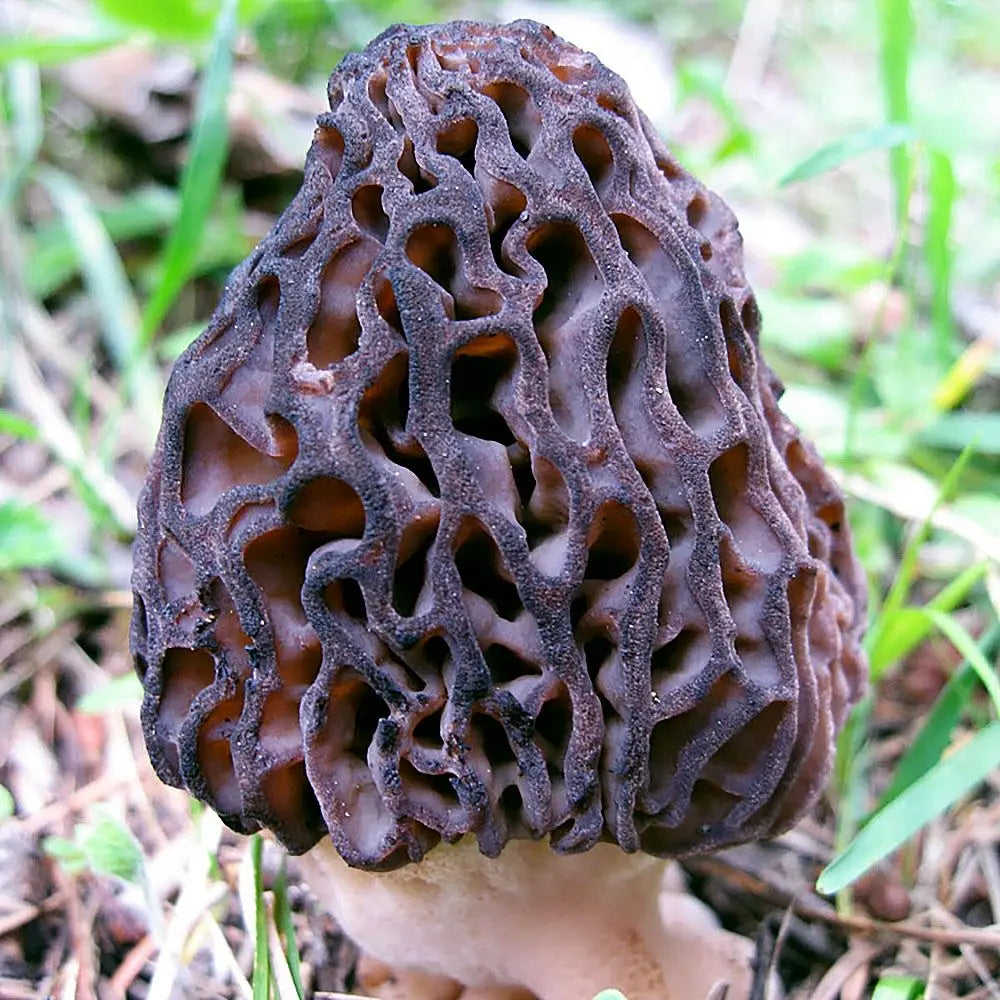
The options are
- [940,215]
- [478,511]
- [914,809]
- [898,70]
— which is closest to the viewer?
[478,511]

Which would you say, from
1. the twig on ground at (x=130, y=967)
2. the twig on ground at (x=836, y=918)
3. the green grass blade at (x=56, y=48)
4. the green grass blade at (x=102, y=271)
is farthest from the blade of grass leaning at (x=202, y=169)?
the twig on ground at (x=836, y=918)

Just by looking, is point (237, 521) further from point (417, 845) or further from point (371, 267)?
point (417, 845)

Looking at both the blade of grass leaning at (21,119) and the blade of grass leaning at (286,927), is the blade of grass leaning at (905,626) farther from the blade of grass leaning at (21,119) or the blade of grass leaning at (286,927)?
the blade of grass leaning at (21,119)

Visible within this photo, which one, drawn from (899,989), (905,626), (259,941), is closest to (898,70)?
(905,626)

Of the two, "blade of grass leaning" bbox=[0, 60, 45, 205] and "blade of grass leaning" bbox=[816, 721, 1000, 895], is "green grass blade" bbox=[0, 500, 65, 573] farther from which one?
"blade of grass leaning" bbox=[816, 721, 1000, 895]

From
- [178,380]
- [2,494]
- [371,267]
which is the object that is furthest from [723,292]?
[2,494]

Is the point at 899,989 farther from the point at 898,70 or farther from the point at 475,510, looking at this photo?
the point at 898,70
